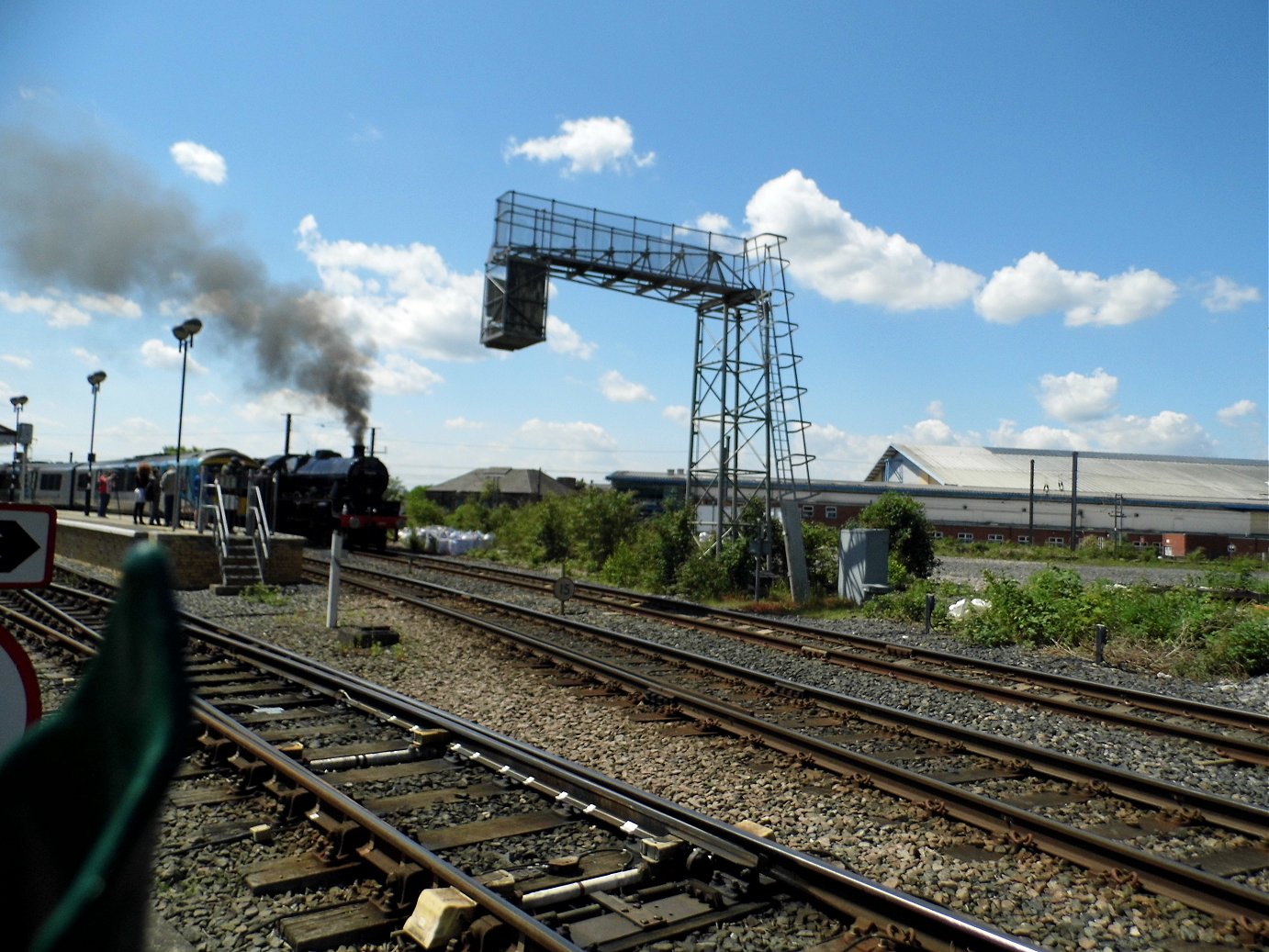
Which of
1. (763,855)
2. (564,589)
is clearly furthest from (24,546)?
(564,589)

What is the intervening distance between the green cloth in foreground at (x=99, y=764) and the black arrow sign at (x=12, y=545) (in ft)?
8.63

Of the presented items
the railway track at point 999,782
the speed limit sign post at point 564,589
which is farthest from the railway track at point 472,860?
the speed limit sign post at point 564,589

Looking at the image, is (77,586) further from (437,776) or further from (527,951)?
(527,951)

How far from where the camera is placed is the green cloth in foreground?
66cm

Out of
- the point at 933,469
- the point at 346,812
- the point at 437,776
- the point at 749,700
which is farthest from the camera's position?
the point at 933,469

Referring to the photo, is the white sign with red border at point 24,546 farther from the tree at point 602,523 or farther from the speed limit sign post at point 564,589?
the tree at point 602,523

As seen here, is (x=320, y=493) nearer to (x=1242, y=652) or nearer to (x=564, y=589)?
(x=564, y=589)

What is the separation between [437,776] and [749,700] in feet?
12.6

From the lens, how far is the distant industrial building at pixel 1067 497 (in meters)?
57.2

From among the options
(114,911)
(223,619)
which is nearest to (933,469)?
(223,619)

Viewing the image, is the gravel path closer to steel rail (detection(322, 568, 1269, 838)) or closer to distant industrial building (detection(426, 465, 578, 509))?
steel rail (detection(322, 568, 1269, 838))

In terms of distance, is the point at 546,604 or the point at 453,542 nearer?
the point at 546,604

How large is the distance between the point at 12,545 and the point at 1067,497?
216ft

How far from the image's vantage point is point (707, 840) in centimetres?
489
